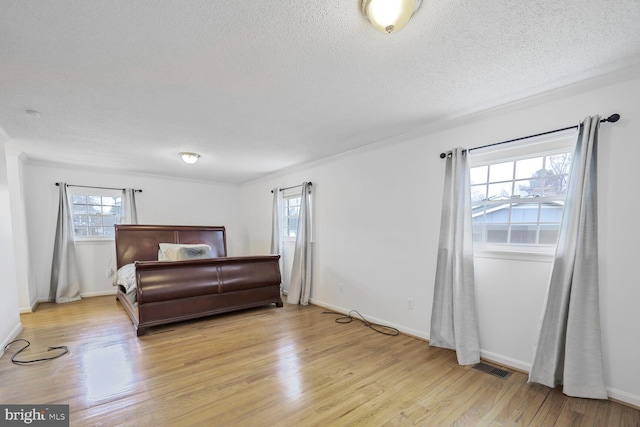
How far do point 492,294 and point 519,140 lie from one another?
1.39 m

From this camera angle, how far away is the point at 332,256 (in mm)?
4086

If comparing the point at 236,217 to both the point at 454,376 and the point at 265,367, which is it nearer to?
the point at 265,367

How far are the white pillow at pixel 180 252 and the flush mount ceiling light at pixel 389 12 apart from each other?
4181mm

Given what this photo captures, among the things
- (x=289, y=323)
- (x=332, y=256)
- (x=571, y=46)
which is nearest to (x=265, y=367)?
(x=289, y=323)

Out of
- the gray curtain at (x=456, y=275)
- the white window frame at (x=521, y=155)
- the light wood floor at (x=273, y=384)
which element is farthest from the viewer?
the gray curtain at (x=456, y=275)

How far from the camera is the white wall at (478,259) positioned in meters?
1.84

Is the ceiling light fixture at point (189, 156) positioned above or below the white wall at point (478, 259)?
above

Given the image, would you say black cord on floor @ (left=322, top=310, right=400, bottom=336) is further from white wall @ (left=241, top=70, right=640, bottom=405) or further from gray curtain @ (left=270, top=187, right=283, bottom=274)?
gray curtain @ (left=270, top=187, right=283, bottom=274)

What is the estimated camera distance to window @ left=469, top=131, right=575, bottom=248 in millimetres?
2197

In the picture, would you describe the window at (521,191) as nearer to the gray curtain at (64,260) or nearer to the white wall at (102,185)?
the white wall at (102,185)

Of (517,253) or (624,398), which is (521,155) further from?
(624,398)

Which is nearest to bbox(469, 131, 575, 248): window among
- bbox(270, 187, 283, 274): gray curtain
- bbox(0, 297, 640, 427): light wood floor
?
bbox(0, 297, 640, 427): light wood floor

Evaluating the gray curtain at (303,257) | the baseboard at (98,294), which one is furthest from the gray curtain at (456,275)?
the baseboard at (98,294)

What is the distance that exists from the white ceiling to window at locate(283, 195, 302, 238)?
2.17 metres
